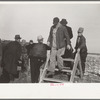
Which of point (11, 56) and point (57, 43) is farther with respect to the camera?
point (11, 56)

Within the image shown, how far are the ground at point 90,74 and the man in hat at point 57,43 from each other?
0.21m

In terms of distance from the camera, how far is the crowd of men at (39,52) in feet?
11.5

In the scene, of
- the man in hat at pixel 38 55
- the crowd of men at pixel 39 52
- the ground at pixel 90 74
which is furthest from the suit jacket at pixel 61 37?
the ground at pixel 90 74

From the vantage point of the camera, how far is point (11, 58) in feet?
11.9

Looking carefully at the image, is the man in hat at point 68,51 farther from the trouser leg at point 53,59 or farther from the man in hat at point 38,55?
the man in hat at point 38,55

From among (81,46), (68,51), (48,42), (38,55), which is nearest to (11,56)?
(38,55)

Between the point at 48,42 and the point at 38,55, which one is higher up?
the point at 48,42

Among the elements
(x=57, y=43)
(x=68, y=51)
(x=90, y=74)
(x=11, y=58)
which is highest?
(x=57, y=43)

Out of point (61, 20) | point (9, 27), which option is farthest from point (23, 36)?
point (61, 20)

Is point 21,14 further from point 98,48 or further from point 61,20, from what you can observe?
point 98,48

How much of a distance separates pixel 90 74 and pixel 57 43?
680mm

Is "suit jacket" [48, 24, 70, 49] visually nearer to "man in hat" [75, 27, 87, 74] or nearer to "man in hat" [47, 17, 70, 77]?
"man in hat" [47, 17, 70, 77]

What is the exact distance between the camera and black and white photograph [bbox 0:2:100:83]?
352 centimetres

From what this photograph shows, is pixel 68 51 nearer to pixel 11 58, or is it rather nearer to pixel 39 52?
pixel 39 52
